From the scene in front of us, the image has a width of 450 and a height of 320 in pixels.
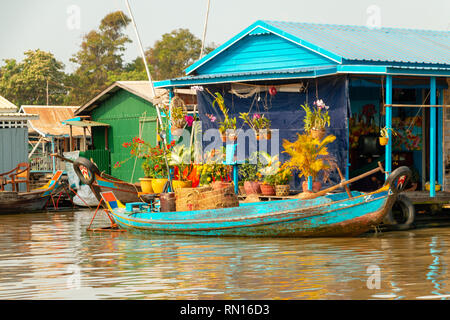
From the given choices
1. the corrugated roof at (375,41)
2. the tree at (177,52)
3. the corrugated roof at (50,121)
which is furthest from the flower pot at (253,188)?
the tree at (177,52)

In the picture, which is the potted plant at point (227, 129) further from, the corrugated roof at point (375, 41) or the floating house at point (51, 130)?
the floating house at point (51, 130)

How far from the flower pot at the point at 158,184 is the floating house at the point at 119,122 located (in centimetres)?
612

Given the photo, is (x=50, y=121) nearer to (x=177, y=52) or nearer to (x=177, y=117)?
(x=177, y=117)

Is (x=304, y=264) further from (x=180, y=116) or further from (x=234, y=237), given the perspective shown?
A: (x=180, y=116)

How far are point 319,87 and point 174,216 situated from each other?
4.62 m

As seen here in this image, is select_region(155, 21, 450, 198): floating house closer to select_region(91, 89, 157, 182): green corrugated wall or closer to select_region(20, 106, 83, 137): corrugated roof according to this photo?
select_region(91, 89, 157, 182): green corrugated wall

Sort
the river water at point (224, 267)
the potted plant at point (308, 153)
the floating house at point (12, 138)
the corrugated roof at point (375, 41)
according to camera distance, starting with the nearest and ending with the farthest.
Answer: the river water at point (224, 267), the potted plant at point (308, 153), the corrugated roof at point (375, 41), the floating house at point (12, 138)

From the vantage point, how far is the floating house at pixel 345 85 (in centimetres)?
1705

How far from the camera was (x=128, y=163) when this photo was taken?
1101 inches

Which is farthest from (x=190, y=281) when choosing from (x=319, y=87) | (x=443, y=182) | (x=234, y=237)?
(x=443, y=182)

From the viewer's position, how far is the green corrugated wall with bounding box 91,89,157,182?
27328 millimetres

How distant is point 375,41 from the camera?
1906 cm

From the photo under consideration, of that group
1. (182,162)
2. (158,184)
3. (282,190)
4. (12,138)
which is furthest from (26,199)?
(282,190)

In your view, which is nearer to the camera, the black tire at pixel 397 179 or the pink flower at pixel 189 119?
the black tire at pixel 397 179
